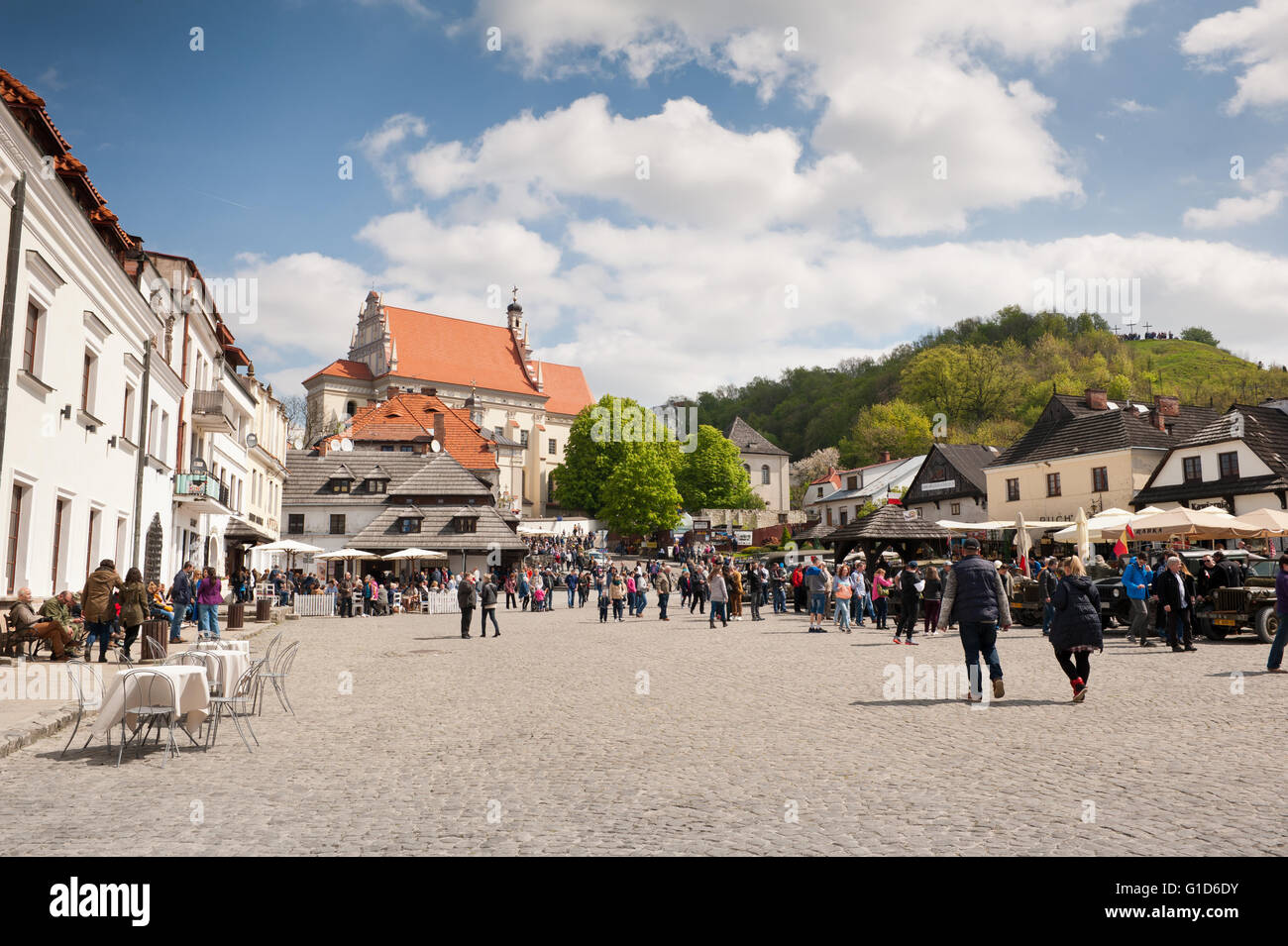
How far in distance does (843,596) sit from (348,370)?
8619 centimetres

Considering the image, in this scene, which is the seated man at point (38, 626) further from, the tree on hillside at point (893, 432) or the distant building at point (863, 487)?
the tree on hillside at point (893, 432)


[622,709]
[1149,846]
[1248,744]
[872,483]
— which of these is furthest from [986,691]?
[872,483]

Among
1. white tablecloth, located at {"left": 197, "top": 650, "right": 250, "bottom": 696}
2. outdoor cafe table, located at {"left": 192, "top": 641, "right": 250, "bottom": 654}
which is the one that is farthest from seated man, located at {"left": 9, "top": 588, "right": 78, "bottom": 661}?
white tablecloth, located at {"left": 197, "top": 650, "right": 250, "bottom": 696}

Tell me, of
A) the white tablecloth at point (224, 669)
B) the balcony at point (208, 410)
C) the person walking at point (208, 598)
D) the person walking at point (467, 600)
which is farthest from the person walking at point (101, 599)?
the balcony at point (208, 410)

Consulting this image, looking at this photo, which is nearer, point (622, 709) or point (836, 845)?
point (836, 845)

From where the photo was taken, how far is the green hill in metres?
81.2

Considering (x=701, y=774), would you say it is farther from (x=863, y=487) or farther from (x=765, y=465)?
(x=765, y=465)

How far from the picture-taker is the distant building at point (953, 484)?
201 feet

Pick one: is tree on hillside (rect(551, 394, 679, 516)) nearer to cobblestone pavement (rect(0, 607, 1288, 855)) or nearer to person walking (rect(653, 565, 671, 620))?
person walking (rect(653, 565, 671, 620))

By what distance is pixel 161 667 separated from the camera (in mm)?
8438

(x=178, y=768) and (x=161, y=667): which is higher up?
(x=161, y=667)
